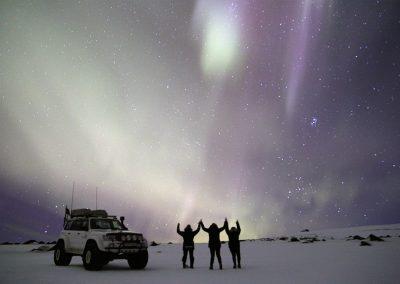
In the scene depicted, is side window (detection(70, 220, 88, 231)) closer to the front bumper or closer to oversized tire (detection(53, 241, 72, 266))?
oversized tire (detection(53, 241, 72, 266))

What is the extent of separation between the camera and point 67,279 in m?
13.0

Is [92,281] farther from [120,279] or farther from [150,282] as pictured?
[150,282]

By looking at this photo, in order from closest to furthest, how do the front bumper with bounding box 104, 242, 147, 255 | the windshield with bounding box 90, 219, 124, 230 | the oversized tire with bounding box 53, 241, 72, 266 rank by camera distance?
the front bumper with bounding box 104, 242, 147, 255 → the windshield with bounding box 90, 219, 124, 230 → the oversized tire with bounding box 53, 241, 72, 266

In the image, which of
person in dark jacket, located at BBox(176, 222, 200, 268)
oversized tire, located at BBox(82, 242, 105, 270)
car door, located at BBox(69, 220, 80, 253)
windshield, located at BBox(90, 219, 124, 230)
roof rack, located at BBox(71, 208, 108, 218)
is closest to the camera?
oversized tire, located at BBox(82, 242, 105, 270)

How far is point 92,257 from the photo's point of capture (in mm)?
16125

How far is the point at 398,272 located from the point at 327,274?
8.80 feet

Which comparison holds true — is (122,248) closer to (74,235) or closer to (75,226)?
(74,235)

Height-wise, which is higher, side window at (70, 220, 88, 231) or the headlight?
side window at (70, 220, 88, 231)

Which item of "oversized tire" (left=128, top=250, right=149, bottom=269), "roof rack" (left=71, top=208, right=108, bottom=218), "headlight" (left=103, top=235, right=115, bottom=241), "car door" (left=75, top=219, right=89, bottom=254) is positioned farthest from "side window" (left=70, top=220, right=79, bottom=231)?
"oversized tire" (left=128, top=250, right=149, bottom=269)

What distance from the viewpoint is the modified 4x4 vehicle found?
52.3ft

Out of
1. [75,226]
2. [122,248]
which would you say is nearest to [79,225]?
[75,226]

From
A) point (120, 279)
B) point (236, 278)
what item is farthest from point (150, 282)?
point (236, 278)

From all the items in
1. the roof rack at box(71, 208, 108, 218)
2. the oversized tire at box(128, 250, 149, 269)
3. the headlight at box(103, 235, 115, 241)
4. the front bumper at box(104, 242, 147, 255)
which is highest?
the roof rack at box(71, 208, 108, 218)

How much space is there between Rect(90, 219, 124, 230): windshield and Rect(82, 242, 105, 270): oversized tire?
3.51 feet
